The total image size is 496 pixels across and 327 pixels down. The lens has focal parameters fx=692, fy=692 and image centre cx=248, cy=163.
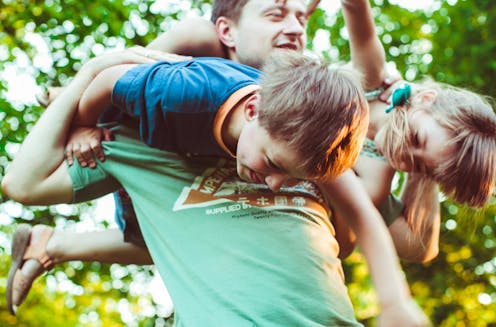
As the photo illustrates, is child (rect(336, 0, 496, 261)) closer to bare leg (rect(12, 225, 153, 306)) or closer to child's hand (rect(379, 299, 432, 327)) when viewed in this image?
child's hand (rect(379, 299, 432, 327))

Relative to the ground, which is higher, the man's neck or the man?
the man's neck

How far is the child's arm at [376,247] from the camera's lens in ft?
5.71

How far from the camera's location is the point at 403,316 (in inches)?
67.4

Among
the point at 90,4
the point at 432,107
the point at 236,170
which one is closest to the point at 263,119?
the point at 236,170

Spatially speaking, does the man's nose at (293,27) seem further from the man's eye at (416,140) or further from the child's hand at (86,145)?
the child's hand at (86,145)

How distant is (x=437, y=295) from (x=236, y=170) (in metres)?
4.68

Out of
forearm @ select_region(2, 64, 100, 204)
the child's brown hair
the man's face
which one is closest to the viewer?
forearm @ select_region(2, 64, 100, 204)

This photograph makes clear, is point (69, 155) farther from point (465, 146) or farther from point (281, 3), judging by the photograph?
point (465, 146)

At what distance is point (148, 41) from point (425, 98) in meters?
3.33

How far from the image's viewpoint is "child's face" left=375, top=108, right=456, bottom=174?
7.49 feet

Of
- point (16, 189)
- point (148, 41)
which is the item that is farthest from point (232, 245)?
point (148, 41)

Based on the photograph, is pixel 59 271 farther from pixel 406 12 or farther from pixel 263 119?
pixel 263 119

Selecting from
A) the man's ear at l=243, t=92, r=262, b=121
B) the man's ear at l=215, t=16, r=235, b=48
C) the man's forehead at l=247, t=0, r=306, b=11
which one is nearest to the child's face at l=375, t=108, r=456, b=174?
the man's forehead at l=247, t=0, r=306, b=11

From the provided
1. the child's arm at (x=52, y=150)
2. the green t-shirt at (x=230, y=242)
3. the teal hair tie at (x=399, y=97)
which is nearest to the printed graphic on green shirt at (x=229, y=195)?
the green t-shirt at (x=230, y=242)
